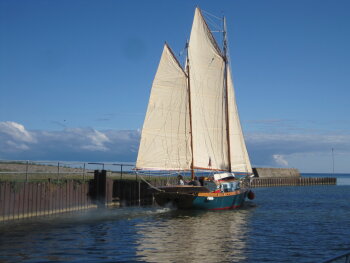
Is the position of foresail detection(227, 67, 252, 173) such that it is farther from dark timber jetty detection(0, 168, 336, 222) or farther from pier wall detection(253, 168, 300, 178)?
pier wall detection(253, 168, 300, 178)

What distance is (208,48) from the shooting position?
4766 centimetres

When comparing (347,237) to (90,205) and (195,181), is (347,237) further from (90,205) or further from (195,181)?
(90,205)

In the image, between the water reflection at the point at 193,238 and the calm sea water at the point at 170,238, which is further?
the water reflection at the point at 193,238

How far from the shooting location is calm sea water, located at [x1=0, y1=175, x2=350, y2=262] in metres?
20.5

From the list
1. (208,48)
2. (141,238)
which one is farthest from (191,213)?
(208,48)

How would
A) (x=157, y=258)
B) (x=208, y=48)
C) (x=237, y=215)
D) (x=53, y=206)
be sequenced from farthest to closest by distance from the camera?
(x=208, y=48) < (x=237, y=215) < (x=53, y=206) < (x=157, y=258)

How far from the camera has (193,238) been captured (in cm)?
2572

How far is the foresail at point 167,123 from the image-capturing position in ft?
135

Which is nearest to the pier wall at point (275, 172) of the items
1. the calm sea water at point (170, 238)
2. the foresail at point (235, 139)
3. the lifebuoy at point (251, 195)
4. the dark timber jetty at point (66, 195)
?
the lifebuoy at point (251, 195)

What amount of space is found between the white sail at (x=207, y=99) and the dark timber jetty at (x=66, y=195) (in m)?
6.79

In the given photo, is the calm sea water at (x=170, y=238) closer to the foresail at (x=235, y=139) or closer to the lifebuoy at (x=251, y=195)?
the foresail at (x=235, y=139)

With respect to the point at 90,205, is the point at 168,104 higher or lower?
higher

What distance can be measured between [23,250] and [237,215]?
2239 centimetres

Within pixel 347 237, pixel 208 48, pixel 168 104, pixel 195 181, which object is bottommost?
pixel 347 237
